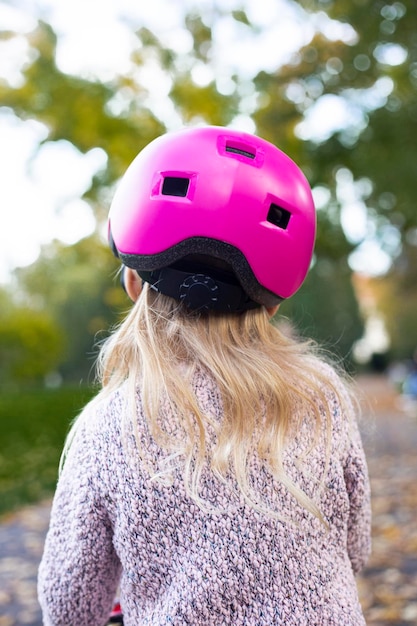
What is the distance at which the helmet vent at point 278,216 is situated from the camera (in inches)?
71.2

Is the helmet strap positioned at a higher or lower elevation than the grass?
higher

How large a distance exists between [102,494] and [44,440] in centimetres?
930

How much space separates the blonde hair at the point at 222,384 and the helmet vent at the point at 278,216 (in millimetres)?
235

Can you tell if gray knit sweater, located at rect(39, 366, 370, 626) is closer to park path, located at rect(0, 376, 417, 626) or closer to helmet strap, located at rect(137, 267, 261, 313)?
helmet strap, located at rect(137, 267, 261, 313)

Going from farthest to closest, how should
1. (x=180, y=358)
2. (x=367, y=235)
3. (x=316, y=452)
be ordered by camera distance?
(x=367, y=235) < (x=180, y=358) < (x=316, y=452)

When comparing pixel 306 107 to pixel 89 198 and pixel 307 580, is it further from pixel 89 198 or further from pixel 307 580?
pixel 307 580

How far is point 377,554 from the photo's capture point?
207 inches


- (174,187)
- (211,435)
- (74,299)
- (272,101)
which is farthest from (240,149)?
(74,299)

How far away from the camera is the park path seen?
13.7 feet

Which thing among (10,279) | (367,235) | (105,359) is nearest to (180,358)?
(105,359)

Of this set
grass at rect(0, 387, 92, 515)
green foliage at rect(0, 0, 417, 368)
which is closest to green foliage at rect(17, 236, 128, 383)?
grass at rect(0, 387, 92, 515)

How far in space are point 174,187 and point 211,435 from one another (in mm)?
653

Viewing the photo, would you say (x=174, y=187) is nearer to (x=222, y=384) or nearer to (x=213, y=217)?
(x=213, y=217)

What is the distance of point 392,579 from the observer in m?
4.69
